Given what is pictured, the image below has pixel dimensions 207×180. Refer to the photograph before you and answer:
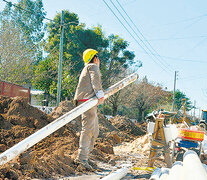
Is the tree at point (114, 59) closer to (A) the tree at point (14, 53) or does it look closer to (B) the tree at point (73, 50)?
(B) the tree at point (73, 50)

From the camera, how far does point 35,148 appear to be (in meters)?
5.82

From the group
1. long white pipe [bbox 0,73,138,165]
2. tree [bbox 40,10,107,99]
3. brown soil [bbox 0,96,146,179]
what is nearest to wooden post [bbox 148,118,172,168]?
brown soil [bbox 0,96,146,179]

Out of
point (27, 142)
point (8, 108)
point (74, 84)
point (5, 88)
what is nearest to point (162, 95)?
point (74, 84)

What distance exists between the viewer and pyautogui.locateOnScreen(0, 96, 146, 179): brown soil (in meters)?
3.88

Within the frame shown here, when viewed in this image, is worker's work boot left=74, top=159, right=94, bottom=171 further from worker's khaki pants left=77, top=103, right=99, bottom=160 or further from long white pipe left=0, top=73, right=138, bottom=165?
long white pipe left=0, top=73, right=138, bottom=165

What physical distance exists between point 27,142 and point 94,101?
1.59 metres

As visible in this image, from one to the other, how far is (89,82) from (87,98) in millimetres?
329

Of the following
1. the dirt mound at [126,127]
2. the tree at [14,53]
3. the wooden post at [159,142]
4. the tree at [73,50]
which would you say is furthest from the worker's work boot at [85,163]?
the tree at [73,50]

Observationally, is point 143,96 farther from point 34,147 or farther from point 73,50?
point 34,147

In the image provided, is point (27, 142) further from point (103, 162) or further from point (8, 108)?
point (8, 108)

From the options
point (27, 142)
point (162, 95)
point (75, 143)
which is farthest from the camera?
point (162, 95)

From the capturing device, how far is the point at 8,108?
722 cm

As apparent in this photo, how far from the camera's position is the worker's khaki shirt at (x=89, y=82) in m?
4.82

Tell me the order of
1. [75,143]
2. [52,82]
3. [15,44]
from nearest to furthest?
[75,143] < [15,44] < [52,82]
